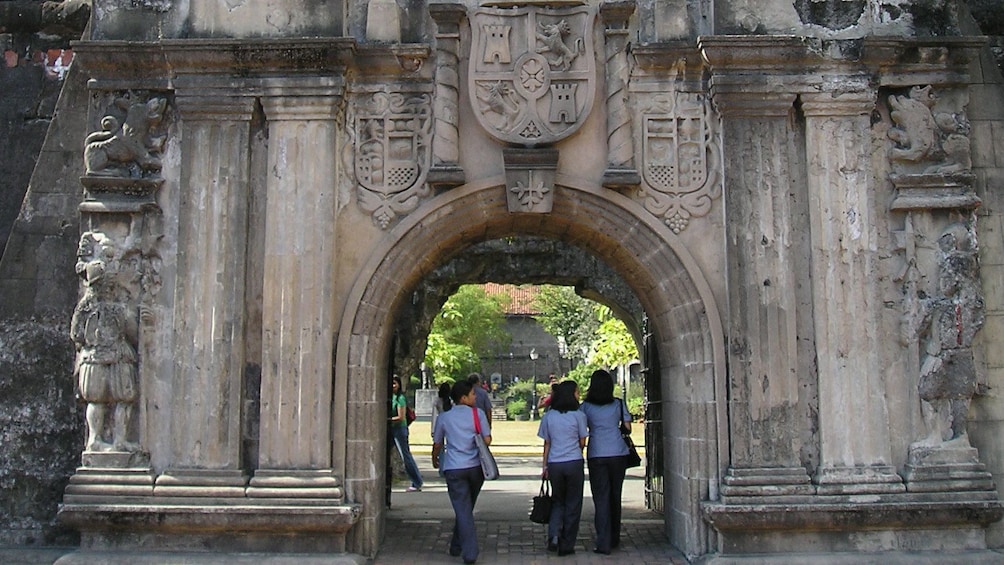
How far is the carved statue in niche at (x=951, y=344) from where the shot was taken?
7.23 metres

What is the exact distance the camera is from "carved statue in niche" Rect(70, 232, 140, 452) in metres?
7.26

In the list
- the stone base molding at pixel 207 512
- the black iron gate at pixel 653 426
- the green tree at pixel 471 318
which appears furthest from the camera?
the green tree at pixel 471 318

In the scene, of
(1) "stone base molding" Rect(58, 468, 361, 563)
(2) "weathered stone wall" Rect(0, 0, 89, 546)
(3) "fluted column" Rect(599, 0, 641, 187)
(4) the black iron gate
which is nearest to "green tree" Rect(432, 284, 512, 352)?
(4) the black iron gate

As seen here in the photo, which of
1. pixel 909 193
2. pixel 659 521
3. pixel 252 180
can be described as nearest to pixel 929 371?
pixel 909 193

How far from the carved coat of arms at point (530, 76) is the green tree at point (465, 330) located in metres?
26.9

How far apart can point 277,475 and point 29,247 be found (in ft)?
9.22

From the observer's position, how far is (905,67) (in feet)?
25.1

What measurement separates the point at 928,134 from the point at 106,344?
6.56 m

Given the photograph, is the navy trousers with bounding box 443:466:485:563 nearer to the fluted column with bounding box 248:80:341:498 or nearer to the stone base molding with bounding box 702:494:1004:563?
the fluted column with bounding box 248:80:341:498

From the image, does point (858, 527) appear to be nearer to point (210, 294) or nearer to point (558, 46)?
point (558, 46)

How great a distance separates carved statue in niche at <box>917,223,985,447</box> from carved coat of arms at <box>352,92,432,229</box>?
4.05 m

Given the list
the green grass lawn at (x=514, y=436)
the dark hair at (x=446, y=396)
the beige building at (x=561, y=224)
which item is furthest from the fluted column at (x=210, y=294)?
the green grass lawn at (x=514, y=436)

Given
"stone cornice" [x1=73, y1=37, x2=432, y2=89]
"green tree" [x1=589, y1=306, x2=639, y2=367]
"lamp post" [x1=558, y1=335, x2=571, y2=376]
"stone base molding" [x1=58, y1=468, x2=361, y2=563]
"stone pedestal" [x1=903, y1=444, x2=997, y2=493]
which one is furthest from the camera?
"lamp post" [x1=558, y1=335, x2=571, y2=376]

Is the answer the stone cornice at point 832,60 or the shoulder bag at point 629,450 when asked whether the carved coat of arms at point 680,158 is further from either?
the shoulder bag at point 629,450
